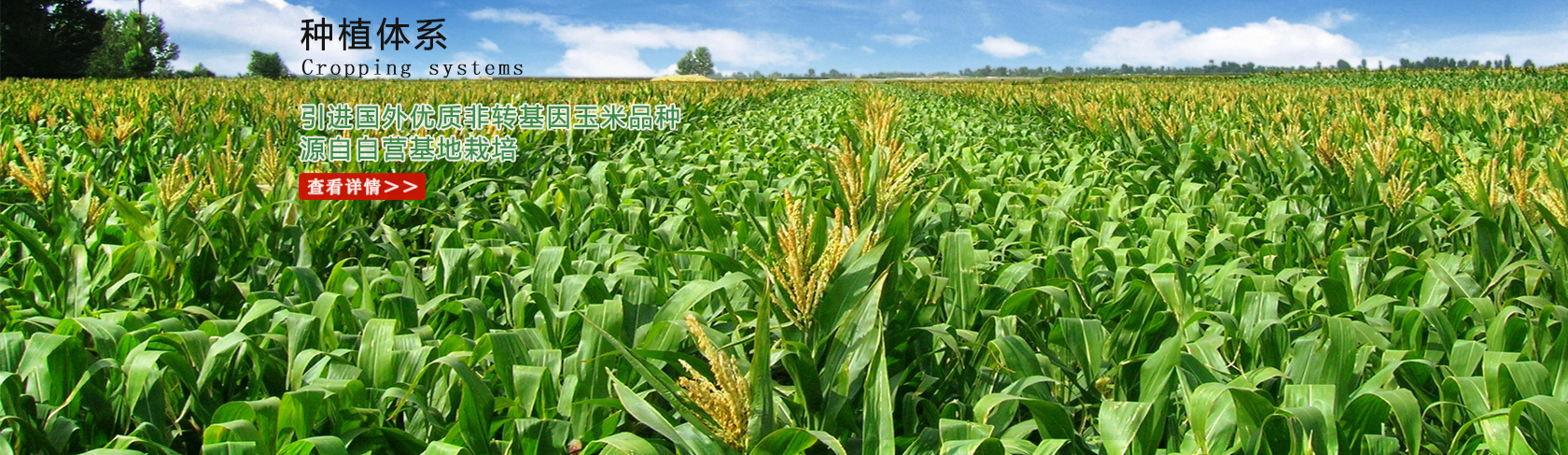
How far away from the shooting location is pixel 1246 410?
1345mm

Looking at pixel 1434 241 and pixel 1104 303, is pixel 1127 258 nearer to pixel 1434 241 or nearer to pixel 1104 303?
pixel 1104 303

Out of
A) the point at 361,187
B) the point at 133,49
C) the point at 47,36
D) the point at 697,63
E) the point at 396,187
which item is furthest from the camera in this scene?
the point at 697,63

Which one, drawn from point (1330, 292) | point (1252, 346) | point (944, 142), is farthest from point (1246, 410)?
point (944, 142)

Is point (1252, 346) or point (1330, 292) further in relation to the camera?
point (1330, 292)

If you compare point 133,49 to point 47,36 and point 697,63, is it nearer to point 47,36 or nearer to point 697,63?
point 47,36

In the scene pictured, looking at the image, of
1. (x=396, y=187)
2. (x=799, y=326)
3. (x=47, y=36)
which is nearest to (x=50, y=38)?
(x=47, y=36)

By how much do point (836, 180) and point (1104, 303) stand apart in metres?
1.01

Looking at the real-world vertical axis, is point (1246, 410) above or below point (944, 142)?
below

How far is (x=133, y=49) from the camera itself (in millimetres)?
49000

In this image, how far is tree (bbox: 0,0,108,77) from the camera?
1428 inches

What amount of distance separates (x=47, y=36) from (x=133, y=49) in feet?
39.1

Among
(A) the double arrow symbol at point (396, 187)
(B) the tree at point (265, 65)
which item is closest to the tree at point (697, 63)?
(B) the tree at point (265, 65)

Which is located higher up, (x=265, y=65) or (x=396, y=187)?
(x=265, y=65)

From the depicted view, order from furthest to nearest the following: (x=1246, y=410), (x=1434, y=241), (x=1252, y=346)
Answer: (x=1434, y=241) < (x=1252, y=346) < (x=1246, y=410)
